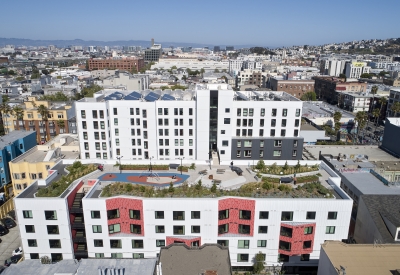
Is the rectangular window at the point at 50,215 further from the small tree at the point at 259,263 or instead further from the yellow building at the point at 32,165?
the small tree at the point at 259,263

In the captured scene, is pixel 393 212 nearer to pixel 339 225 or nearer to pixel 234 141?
pixel 339 225

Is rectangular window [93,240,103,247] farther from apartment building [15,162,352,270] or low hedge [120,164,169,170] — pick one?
low hedge [120,164,169,170]

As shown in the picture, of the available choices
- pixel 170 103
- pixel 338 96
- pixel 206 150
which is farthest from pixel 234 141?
pixel 338 96

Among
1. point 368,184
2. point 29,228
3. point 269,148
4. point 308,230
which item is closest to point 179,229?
point 308,230

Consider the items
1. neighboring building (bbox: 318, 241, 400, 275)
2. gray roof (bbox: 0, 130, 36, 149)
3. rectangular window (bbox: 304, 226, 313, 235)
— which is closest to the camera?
neighboring building (bbox: 318, 241, 400, 275)

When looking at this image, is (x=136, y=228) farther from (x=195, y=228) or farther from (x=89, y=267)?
(x=89, y=267)

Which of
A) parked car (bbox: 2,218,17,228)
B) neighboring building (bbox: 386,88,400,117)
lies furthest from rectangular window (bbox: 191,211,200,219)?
neighboring building (bbox: 386,88,400,117)

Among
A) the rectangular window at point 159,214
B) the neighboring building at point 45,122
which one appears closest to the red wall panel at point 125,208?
the rectangular window at point 159,214
